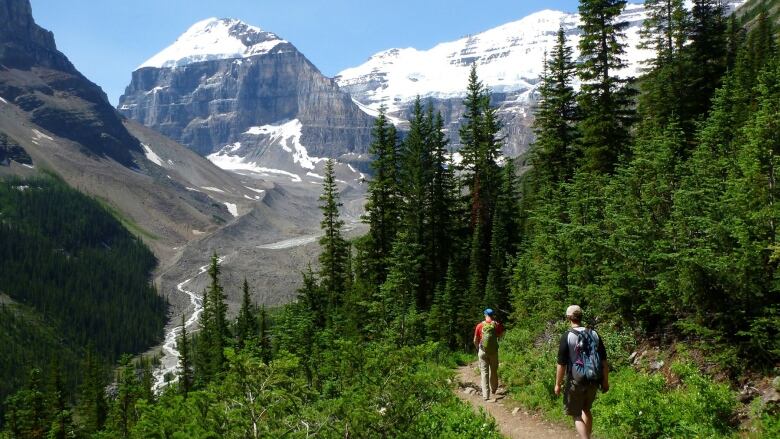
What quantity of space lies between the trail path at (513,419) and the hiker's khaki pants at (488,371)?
0.88 feet

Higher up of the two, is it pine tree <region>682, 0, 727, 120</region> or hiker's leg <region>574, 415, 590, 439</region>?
pine tree <region>682, 0, 727, 120</region>

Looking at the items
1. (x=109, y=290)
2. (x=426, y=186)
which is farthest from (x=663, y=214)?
(x=109, y=290)

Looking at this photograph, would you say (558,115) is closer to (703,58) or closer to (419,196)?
(703,58)

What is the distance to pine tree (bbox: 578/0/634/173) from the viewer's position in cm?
2728

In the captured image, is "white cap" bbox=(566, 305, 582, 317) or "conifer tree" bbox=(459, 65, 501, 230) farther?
"conifer tree" bbox=(459, 65, 501, 230)

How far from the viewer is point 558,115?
109 ft

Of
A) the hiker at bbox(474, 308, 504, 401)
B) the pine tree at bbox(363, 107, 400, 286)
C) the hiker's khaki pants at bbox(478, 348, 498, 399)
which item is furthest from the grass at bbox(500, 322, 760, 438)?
the pine tree at bbox(363, 107, 400, 286)

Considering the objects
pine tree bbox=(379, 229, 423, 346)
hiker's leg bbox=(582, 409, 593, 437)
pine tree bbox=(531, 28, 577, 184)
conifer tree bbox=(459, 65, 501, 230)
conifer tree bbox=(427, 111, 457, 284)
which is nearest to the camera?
hiker's leg bbox=(582, 409, 593, 437)

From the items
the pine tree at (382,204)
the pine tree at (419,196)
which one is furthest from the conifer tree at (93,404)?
the pine tree at (419,196)

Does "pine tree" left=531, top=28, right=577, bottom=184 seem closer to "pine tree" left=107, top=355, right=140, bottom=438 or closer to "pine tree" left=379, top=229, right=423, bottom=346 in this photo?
"pine tree" left=379, top=229, right=423, bottom=346

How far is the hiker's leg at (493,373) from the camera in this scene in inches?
552

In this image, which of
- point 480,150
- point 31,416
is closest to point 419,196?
point 480,150

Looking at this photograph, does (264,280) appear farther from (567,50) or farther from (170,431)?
(170,431)

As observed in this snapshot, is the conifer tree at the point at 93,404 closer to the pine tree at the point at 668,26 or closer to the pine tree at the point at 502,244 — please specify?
the pine tree at the point at 502,244
